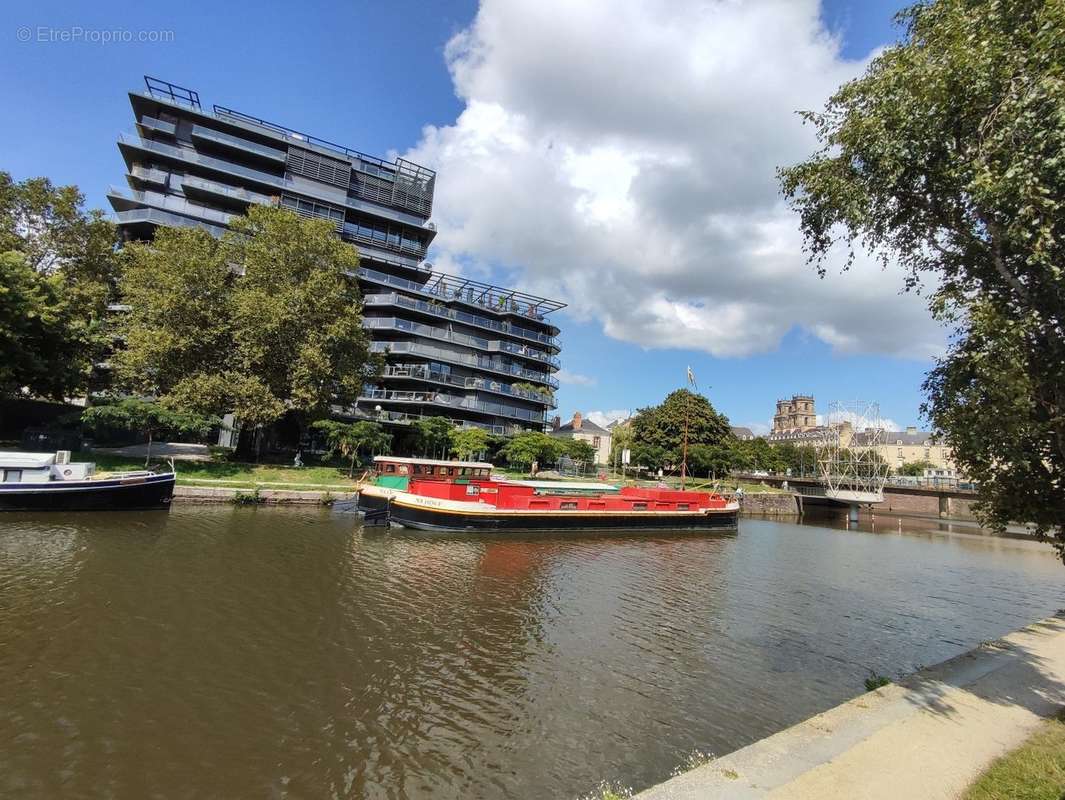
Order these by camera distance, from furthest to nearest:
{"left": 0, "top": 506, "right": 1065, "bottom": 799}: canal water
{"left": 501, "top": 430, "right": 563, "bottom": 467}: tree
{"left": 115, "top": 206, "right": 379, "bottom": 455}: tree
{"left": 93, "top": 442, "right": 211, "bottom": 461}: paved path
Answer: {"left": 501, "top": 430, "right": 563, "bottom": 467}: tree → {"left": 93, "top": 442, "right": 211, "bottom": 461}: paved path → {"left": 115, "top": 206, "right": 379, "bottom": 455}: tree → {"left": 0, "top": 506, "right": 1065, "bottom": 799}: canal water

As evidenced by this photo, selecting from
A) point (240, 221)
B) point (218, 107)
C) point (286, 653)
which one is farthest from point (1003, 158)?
point (218, 107)

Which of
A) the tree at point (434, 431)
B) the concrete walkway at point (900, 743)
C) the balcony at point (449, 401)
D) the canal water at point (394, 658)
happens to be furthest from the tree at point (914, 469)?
the concrete walkway at point (900, 743)

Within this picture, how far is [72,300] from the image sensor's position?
40.6 meters

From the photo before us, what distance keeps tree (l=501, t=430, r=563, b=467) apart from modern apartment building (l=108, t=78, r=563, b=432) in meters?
11.0

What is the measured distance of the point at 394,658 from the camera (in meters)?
11.5

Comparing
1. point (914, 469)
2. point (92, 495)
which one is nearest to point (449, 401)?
point (92, 495)

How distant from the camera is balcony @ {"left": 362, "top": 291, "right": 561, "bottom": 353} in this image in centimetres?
6650

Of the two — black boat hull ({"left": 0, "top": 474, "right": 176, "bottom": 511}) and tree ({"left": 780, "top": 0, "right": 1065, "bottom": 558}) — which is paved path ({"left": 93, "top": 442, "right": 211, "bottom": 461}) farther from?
tree ({"left": 780, "top": 0, "right": 1065, "bottom": 558})

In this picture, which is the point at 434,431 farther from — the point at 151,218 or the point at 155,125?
the point at 155,125

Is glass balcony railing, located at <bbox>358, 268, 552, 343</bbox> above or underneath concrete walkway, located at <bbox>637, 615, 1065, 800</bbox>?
above

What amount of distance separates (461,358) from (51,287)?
4136 cm

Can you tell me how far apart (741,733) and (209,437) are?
199ft

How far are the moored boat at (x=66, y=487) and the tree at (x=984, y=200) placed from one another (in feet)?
101


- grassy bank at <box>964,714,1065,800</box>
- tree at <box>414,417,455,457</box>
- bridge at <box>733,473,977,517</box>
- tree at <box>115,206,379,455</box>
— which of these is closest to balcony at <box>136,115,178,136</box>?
tree at <box>115,206,379,455</box>
